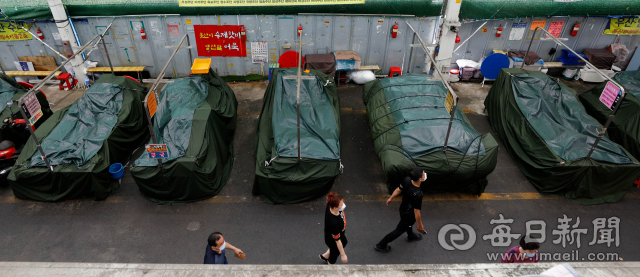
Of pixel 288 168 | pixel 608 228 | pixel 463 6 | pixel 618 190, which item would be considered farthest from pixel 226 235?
pixel 463 6

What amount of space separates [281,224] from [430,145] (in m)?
3.06

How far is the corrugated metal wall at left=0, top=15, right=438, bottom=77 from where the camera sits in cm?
1020

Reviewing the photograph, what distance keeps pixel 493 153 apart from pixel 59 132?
8332 millimetres

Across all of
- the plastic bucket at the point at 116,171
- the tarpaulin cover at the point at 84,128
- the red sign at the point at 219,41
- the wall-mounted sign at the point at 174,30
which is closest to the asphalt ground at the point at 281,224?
the plastic bucket at the point at 116,171

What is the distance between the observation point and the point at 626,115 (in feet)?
25.0

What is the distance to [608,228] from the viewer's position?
611 centimetres

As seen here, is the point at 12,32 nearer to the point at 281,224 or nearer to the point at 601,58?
the point at 281,224

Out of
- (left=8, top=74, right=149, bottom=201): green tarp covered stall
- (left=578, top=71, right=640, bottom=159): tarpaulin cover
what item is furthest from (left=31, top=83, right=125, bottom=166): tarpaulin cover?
(left=578, top=71, right=640, bottom=159): tarpaulin cover

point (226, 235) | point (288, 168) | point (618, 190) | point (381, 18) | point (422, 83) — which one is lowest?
point (226, 235)

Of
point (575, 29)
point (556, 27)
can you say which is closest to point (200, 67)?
point (556, 27)

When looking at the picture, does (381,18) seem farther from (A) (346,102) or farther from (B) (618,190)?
(B) (618,190)

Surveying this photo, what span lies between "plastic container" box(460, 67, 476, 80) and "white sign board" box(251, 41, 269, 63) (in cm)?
640

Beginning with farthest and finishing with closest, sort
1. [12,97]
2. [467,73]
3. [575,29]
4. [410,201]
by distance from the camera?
[467,73], [575,29], [12,97], [410,201]

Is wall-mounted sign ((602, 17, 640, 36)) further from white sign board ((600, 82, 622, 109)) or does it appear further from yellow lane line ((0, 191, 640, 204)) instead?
white sign board ((600, 82, 622, 109))
